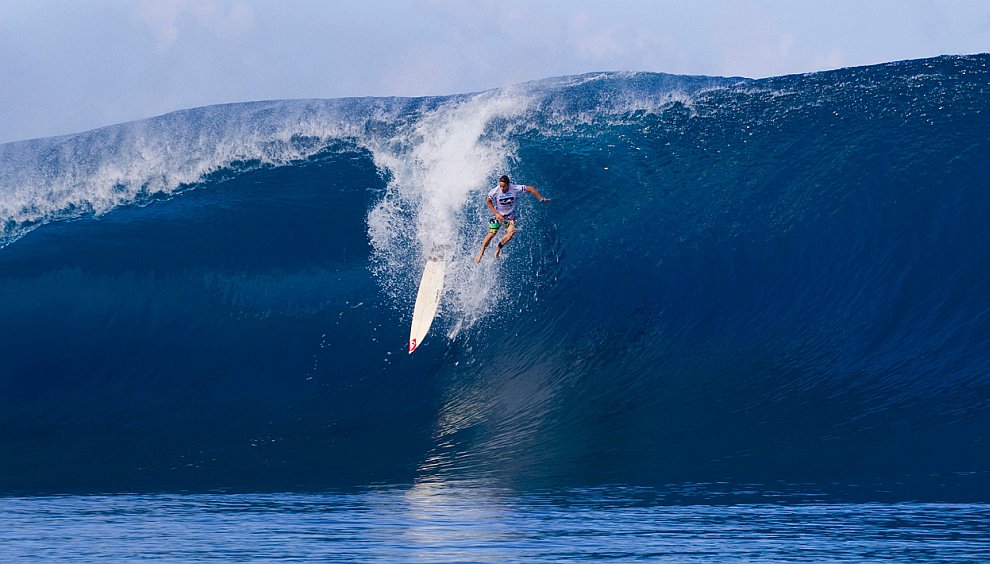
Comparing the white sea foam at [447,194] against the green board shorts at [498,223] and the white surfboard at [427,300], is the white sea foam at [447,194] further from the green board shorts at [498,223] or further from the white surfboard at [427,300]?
the green board shorts at [498,223]

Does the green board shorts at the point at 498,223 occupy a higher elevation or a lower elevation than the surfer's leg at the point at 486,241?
higher

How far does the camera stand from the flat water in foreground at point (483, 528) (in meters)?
6.80

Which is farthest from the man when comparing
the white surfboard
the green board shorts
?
the white surfboard

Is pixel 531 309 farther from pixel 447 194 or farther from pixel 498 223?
pixel 447 194

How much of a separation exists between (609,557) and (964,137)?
10.2 m

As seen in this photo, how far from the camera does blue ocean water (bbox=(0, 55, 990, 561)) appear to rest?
939 centimetres

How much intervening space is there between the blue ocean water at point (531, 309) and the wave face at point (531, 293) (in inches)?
1.7

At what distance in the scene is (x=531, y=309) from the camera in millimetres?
12781

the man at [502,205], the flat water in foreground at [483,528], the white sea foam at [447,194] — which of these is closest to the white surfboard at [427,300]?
the white sea foam at [447,194]

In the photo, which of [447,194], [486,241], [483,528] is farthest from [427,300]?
[483,528]

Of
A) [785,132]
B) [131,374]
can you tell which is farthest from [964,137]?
[131,374]

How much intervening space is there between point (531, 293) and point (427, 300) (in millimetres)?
1354

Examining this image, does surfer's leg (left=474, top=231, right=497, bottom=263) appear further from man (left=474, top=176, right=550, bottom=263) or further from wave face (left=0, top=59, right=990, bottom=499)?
wave face (left=0, top=59, right=990, bottom=499)

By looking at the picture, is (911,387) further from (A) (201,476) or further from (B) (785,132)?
(A) (201,476)
